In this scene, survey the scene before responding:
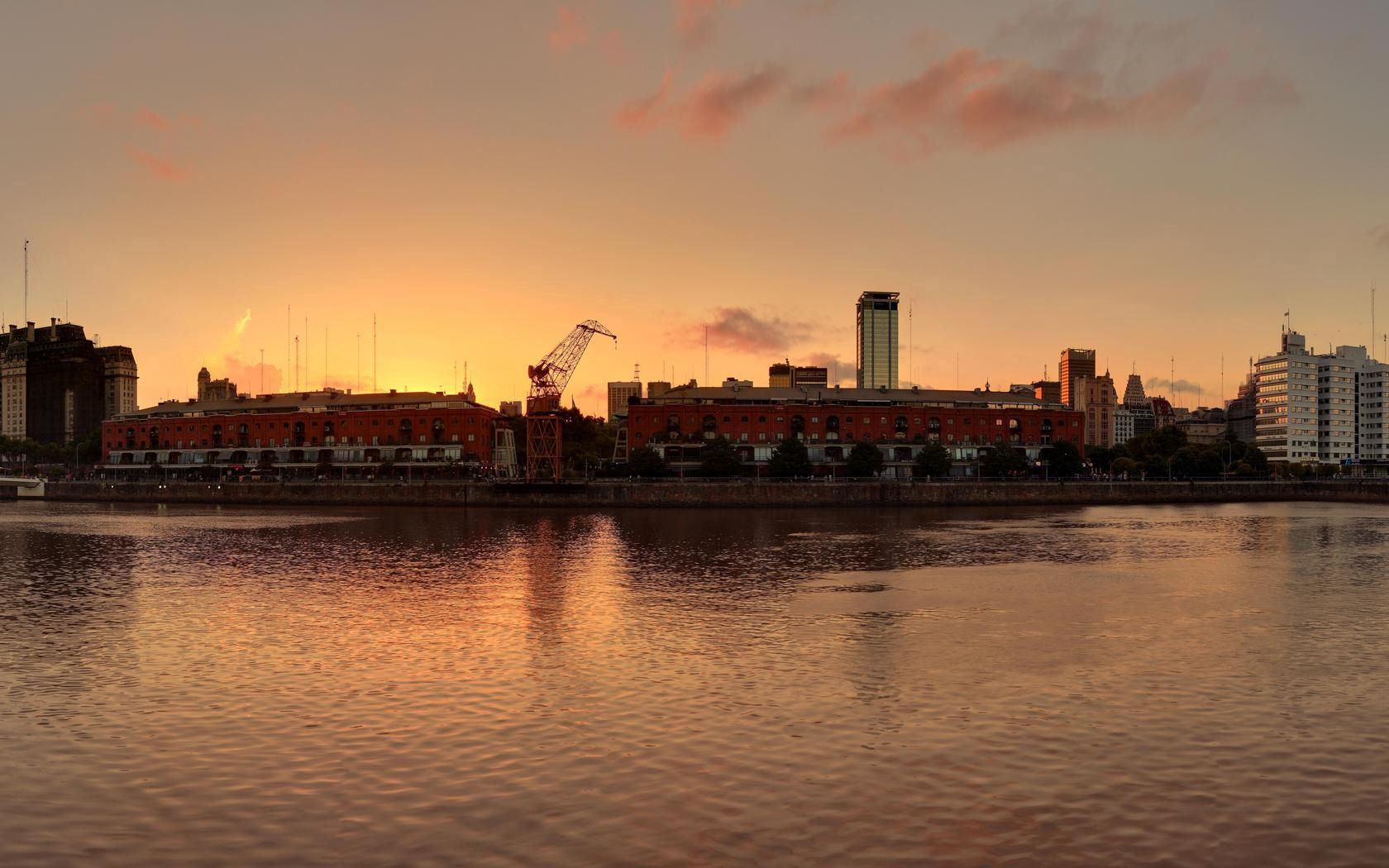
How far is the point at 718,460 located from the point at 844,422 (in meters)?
28.7

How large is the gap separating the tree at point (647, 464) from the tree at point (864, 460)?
27564mm

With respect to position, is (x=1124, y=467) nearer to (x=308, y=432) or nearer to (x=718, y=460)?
(x=718, y=460)

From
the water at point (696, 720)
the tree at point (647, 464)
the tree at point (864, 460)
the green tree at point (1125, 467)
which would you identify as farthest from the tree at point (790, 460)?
the water at point (696, 720)

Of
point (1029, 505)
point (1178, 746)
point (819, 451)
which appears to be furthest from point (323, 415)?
point (1178, 746)

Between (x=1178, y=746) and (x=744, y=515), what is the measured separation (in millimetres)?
82049

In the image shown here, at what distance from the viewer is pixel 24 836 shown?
1435 cm

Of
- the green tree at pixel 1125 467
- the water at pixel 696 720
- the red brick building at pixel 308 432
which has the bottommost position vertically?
the water at pixel 696 720

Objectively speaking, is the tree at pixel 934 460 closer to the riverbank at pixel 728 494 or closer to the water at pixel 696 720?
the riverbank at pixel 728 494

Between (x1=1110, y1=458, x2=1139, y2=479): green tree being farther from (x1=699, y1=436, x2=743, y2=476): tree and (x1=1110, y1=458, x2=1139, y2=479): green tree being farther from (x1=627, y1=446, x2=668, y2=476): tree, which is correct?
(x1=627, y1=446, x2=668, y2=476): tree

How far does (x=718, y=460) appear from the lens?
446ft

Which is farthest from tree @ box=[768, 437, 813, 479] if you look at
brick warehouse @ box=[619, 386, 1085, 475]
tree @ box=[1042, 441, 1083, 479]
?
tree @ box=[1042, 441, 1083, 479]

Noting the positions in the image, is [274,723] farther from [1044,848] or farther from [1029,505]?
[1029,505]

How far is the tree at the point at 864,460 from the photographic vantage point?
13850 cm

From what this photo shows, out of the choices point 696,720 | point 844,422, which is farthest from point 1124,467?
point 696,720
